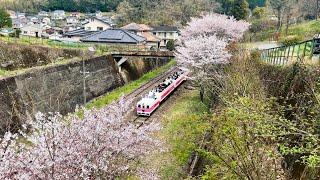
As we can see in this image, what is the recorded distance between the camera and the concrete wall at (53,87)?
17.9 m

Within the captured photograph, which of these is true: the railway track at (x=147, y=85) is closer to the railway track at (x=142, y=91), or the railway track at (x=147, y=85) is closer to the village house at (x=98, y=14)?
the railway track at (x=142, y=91)

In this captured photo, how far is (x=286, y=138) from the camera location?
27.7 ft

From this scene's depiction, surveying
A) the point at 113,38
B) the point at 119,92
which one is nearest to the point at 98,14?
the point at 113,38

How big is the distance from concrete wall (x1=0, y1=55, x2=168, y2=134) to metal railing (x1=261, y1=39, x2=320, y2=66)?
11.3 metres

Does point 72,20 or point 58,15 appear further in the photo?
point 58,15

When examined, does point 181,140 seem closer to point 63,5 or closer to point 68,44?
point 68,44

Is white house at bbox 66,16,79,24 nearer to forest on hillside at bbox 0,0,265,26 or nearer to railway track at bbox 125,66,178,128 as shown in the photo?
forest on hillside at bbox 0,0,265,26

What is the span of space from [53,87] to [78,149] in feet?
51.4

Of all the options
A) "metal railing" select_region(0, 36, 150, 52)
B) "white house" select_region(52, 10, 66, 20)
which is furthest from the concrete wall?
"white house" select_region(52, 10, 66, 20)

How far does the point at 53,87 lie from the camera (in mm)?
22234

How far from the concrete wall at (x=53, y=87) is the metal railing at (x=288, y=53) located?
11.3 meters

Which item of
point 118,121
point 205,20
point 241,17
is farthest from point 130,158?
point 241,17

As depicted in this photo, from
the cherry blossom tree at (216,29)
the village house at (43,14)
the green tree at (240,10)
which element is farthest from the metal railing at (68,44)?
the village house at (43,14)

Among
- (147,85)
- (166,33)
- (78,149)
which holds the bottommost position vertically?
(147,85)
